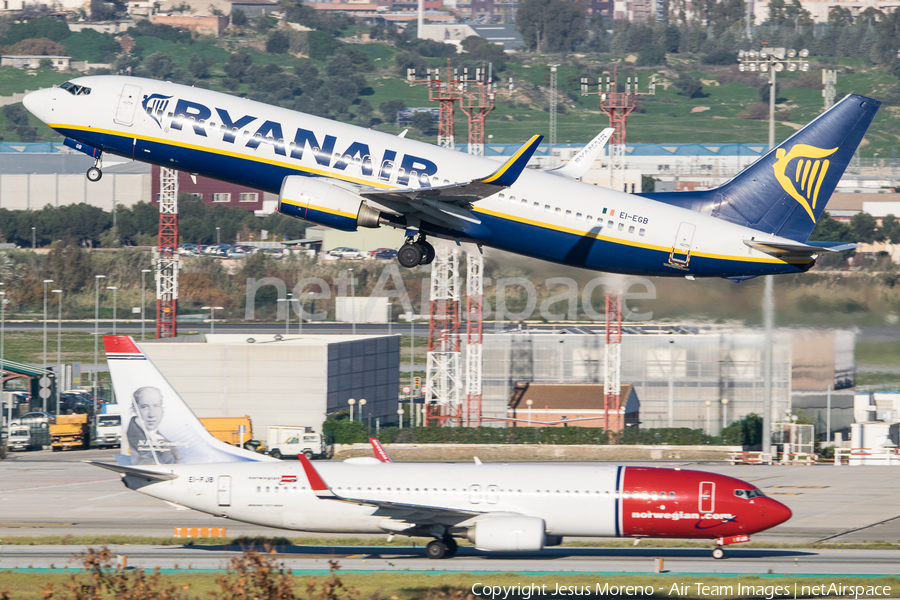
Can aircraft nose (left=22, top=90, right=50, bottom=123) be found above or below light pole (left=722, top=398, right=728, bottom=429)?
above

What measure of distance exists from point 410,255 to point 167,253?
222 ft

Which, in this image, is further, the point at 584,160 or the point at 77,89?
the point at 584,160

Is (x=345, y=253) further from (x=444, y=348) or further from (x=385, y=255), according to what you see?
(x=444, y=348)

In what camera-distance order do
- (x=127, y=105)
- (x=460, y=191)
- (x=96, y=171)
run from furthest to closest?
(x=96, y=171), (x=127, y=105), (x=460, y=191)

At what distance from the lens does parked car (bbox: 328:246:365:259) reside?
548 ft

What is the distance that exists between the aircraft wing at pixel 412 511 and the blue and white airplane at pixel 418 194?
9698 mm

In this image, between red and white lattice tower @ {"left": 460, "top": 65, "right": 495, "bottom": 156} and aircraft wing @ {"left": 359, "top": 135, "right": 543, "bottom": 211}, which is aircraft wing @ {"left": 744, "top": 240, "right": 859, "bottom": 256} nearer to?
aircraft wing @ {"left": 359, "top": 135, "right": 543, "bottom": 211}

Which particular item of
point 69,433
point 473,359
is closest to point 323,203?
point 473,359

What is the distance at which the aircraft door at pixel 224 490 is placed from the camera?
46.3 metres

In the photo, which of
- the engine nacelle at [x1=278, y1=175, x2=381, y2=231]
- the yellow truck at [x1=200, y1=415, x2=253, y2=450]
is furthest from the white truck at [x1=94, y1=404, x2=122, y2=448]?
the engine nacelle at [x1=278, y1=175, x2=381, y2=231]

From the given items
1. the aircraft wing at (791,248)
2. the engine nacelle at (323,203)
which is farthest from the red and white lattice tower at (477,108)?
the aircraft wing at (791,248)

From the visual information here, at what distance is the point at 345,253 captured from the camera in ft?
555

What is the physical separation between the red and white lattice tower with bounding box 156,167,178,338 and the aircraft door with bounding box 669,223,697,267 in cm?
6883

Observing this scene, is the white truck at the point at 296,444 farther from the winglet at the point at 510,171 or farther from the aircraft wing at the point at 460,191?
the winglet at the point at 510,171
